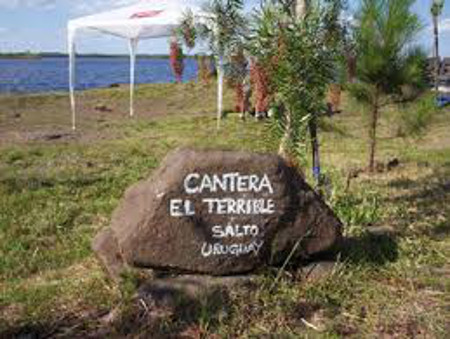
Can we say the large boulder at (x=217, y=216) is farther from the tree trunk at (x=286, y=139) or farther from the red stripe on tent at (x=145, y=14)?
the red stripe on tent at (x=145, y=14)

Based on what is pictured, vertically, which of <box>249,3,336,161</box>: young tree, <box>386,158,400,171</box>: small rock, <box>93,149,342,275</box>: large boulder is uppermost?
<box>249,3,336,161</box>: young tree

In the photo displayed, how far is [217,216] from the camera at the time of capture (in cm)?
388

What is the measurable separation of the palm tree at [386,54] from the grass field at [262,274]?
1.62 ft

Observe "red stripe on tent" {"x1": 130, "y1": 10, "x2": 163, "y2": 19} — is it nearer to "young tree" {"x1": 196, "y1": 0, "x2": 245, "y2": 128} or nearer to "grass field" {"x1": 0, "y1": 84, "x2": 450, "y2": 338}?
"grass field" {"x1": 0, "y1": 84, "x2": 450, "y2": 338}

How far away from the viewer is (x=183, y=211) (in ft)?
Result: 12.5

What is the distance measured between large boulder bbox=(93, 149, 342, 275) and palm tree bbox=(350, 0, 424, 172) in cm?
382

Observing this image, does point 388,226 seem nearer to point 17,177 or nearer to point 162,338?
point 162,338

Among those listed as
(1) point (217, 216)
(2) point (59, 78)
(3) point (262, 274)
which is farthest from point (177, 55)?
(2) point (59, 78)

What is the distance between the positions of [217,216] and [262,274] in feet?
1.58

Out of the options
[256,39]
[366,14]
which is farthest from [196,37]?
[366,14]

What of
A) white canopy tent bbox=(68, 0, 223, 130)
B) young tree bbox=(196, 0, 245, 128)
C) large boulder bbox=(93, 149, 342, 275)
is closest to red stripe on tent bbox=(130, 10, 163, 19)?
white canopy tent bbox=(68, 0, 223, 130)

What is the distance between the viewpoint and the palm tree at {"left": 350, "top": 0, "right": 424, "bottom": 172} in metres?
7.46

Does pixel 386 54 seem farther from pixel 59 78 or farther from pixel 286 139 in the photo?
pixel 59 78

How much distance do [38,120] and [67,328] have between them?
43.4ft
